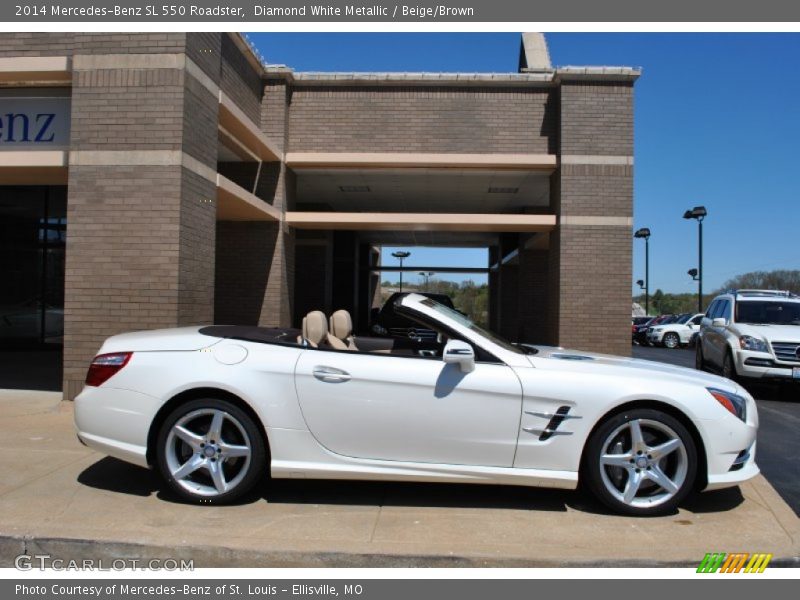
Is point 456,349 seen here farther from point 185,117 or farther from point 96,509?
point 185,117

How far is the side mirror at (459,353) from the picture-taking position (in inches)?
153

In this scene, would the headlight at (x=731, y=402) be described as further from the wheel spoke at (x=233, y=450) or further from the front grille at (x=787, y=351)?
the front grille at (x=787, y=351)

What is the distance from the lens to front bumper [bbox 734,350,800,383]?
9.27 meters

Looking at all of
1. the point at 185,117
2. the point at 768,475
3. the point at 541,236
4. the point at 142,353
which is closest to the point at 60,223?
the point at 185,117

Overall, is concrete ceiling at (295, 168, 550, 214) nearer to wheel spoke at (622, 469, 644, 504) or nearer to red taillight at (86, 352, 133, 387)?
red taillight at (86, 352, 133, 387)

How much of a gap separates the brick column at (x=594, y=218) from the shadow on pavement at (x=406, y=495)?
6.01m

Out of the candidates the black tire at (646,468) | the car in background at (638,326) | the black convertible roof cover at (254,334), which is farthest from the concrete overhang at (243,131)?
the car in background at (638,326)

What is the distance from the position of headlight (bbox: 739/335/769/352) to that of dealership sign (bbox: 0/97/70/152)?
10086mm

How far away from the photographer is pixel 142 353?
4.27m

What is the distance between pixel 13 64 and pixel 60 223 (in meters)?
8.11

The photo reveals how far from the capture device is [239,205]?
940cm

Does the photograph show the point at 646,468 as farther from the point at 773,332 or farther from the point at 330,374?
the point at 773,332

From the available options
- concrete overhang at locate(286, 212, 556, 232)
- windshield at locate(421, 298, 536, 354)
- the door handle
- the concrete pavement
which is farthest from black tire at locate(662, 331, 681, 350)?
the door handle

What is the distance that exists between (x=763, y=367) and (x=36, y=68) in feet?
35.4
